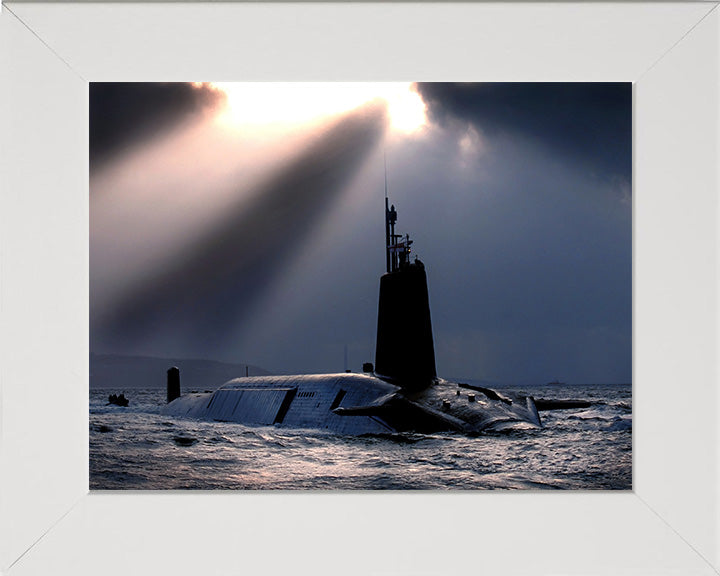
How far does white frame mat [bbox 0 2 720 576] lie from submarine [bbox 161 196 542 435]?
6277 millimetres

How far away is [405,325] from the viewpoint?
12.8 m

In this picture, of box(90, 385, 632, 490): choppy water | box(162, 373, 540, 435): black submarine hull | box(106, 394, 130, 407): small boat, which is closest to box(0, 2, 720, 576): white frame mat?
box(90, 385, 632, 490): choppy water

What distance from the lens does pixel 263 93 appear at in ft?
42.4

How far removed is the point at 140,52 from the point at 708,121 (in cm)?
351

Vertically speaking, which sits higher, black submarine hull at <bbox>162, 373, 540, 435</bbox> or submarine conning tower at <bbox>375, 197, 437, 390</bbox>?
submarine conning tower at <bbox>375, 197, 437, 390</bbox>

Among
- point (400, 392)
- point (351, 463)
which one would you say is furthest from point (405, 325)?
point (351, 463)

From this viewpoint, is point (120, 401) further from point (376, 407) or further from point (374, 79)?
point (374, 79)

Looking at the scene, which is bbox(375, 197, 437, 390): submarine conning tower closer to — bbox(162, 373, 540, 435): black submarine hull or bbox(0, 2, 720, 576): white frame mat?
bbox(162, 373, 540, 435): black submarine hull

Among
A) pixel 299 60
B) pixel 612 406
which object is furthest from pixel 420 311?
pixel 612 406

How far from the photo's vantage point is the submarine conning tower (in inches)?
503

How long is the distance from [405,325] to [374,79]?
7.64 m

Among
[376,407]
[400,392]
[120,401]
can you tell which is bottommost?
[120,401]
